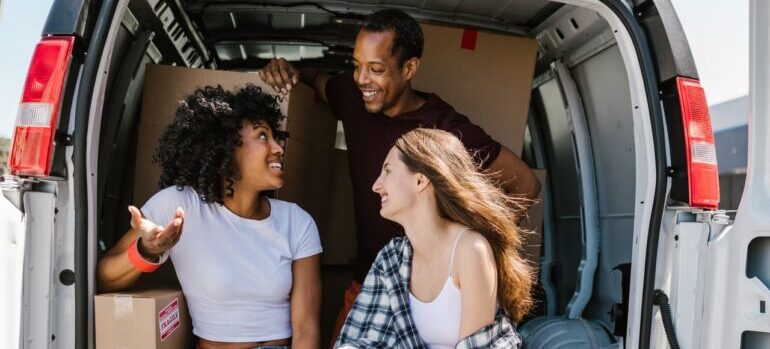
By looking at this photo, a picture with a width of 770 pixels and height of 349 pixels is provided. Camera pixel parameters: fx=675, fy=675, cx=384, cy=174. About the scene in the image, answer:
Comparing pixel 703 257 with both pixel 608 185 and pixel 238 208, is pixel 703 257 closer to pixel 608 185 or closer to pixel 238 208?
pixel 608 185

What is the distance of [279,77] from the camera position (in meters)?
2.81

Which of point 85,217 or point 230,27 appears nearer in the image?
point 85,217

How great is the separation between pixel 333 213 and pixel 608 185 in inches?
52.6

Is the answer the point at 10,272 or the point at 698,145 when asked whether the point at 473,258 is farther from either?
the point at 10,272

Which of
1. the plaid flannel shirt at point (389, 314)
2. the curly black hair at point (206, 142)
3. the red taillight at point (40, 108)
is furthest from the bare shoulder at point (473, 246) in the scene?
the red taillight at point (40, 108)

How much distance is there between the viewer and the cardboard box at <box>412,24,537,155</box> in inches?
129

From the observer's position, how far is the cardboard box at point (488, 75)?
3268 millimetres

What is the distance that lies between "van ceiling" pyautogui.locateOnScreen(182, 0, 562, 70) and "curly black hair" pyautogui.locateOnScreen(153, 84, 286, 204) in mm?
877

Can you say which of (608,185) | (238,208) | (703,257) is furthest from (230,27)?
(703,257)

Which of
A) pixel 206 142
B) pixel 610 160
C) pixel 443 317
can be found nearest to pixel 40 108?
pixel 206 142

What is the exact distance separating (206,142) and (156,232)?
19.7 inches

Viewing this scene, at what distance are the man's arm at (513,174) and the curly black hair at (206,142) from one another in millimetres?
992

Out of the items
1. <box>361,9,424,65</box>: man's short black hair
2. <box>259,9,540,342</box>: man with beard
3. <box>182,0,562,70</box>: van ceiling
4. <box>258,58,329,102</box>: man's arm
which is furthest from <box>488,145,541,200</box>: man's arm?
<box>258,58,329,102</box>: man's arm

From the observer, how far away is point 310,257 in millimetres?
2518
